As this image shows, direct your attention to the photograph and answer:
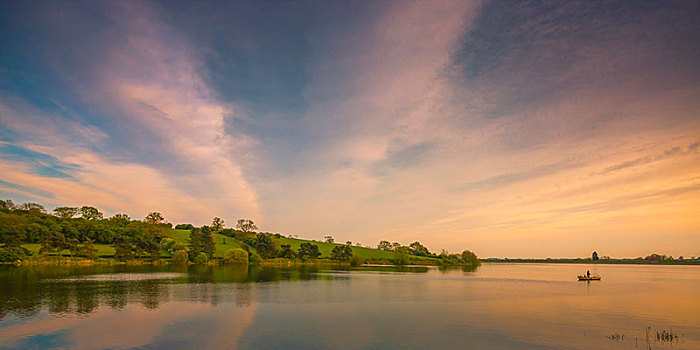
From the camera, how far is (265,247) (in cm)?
17525

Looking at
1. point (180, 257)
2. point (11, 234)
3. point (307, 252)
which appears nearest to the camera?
point (11, 234)

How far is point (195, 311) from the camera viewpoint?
134 feet

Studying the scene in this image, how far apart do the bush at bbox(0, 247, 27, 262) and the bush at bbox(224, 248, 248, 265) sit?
218 feet

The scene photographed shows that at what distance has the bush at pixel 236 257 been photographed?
15575 cm

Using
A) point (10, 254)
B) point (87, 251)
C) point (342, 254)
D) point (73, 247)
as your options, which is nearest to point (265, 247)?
point (342, 254)

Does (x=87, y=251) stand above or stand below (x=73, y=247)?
below

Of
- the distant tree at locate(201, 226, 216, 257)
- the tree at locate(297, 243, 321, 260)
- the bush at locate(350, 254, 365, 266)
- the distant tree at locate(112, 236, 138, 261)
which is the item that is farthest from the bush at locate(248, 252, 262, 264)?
the distant tree at locate(112, 236, 138, 261)

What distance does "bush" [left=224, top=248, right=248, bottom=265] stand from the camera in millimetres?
155750

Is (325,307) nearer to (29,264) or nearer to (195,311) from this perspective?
(195,311)

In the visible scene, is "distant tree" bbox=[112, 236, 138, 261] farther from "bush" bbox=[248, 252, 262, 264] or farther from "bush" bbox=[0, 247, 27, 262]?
"bush" bbox=[248, 252, 262, 264]

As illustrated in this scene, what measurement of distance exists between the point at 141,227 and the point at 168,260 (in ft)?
134

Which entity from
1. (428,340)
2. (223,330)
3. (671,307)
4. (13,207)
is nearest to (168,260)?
(13,207)

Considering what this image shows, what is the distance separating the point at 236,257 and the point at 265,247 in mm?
20917

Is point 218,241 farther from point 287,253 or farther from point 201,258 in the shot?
point 201,258
